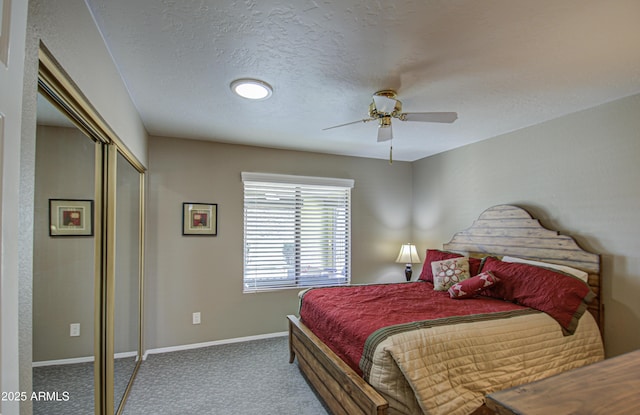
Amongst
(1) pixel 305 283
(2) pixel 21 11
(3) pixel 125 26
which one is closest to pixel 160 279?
(1) pixel 305 283

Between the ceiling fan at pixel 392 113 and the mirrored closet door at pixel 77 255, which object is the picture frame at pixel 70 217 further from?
the ceiling fan at pixel 392 113

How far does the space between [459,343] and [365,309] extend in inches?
29.8

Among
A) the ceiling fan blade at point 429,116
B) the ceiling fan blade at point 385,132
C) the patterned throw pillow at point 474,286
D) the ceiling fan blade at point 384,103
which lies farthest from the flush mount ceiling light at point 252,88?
the patterned throw pillow at point 474,286

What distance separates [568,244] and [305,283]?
2997 mm

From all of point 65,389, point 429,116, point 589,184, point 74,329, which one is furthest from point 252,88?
point 589,184

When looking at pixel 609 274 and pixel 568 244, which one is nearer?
pixel 609 274

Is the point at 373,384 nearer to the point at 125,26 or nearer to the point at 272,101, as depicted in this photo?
the point at 272,101

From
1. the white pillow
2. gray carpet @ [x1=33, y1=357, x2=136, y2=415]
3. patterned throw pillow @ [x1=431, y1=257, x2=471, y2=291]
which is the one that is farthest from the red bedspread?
gray carpet @ [x1=33, y1=357, x2=136, y2=415]

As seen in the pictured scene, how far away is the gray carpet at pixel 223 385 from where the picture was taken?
2469mm

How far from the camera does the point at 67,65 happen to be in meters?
1.24

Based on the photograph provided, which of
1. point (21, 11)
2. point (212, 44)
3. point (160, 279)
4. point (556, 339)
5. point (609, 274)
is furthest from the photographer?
point (160, 279)

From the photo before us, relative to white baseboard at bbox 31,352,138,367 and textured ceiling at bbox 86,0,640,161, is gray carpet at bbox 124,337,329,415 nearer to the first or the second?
white baseboard at bbox 31,352,138,367

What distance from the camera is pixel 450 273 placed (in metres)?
3.28

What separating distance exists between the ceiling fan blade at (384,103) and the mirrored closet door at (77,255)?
5.69ft
